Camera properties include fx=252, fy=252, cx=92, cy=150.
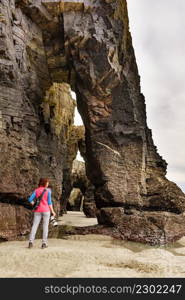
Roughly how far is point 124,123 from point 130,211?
15.5 feet

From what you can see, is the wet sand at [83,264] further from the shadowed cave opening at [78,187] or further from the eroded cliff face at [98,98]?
the shadowed cave opening at [78,187]

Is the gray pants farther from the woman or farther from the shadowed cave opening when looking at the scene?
the shadowed cave opening

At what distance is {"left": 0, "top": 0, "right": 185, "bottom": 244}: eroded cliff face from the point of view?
35.6 feet

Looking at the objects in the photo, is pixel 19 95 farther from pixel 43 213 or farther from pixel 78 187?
pixel 78 187

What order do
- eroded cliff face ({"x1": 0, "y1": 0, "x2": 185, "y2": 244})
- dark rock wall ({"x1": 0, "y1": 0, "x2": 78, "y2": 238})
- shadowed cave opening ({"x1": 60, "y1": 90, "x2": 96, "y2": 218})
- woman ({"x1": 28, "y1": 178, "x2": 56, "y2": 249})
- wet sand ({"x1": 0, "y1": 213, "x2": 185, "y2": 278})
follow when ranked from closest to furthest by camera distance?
wet sand ({"x1": 0, "y1": 213, "x2": 185, "y2": 278}), woman ({"x1": 28, "y1": 178, "x2": 56, "y2": 249}), dark rock wall ({"x1": 0, "y1": 0, "x2": 78, "y2": 238}), eroded cliff face ({"x1": 0, "y1": 0, "x2": 185, "y2": 244}), shadowed cave opening ({"x1": 60, "y1": 90, "x2": 96, "y2": 218})

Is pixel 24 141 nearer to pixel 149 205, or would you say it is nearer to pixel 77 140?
pixel 149 205

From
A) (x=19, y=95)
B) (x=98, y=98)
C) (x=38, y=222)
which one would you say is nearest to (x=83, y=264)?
(x=38, y=222)

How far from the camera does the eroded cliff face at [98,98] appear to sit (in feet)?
35.6

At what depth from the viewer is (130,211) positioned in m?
11.7

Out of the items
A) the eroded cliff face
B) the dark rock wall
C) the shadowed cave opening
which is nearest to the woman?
the dark rock wall

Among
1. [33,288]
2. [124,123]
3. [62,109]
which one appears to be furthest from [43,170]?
[33,288]

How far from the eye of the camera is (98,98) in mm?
13508

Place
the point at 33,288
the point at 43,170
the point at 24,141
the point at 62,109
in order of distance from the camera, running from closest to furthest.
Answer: the point at 33,288, the point at 24,141, the point at 43,170, the point at 62,109

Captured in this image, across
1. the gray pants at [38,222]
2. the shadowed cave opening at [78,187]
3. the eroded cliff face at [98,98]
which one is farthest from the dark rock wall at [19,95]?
the shadowed cave opening at [78,187]
